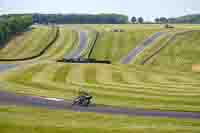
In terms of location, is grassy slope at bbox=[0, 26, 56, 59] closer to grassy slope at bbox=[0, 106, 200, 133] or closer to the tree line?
the tree line

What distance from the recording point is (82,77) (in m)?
71.9

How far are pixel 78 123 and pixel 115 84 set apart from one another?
30.4 metres

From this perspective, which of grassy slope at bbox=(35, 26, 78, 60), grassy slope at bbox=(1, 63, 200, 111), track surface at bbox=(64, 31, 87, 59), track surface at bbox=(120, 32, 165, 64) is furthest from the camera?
grassy slope at bbox=(35, 26, 78, 60)

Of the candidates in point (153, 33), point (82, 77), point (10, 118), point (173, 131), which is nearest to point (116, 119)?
point (173, 131)

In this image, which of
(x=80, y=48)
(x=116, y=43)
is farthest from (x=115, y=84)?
(x=116, y=43)

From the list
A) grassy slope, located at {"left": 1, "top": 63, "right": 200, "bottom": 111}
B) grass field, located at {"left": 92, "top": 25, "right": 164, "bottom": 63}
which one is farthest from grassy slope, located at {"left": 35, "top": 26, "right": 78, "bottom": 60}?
grassy slope, located at {"left": 1, "top": 63, "right": 200, "bottom": 111}

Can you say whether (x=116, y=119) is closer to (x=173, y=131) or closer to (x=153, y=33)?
(x=173, y=131)

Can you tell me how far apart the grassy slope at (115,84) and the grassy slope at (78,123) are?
8.29 meters

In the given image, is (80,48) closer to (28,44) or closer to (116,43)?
(116,43)

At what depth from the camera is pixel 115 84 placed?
217 ft

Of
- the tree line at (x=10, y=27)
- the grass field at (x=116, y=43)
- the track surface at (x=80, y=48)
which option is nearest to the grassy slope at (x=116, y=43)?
the grass field at (x=116, y=43)

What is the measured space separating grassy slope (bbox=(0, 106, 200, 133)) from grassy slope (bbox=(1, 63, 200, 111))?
8290 millimetres

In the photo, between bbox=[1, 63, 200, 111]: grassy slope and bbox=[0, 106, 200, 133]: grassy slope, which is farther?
bbox=[1, 63, 200, 111]: grassy slope

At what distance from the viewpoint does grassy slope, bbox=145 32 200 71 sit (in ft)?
326
